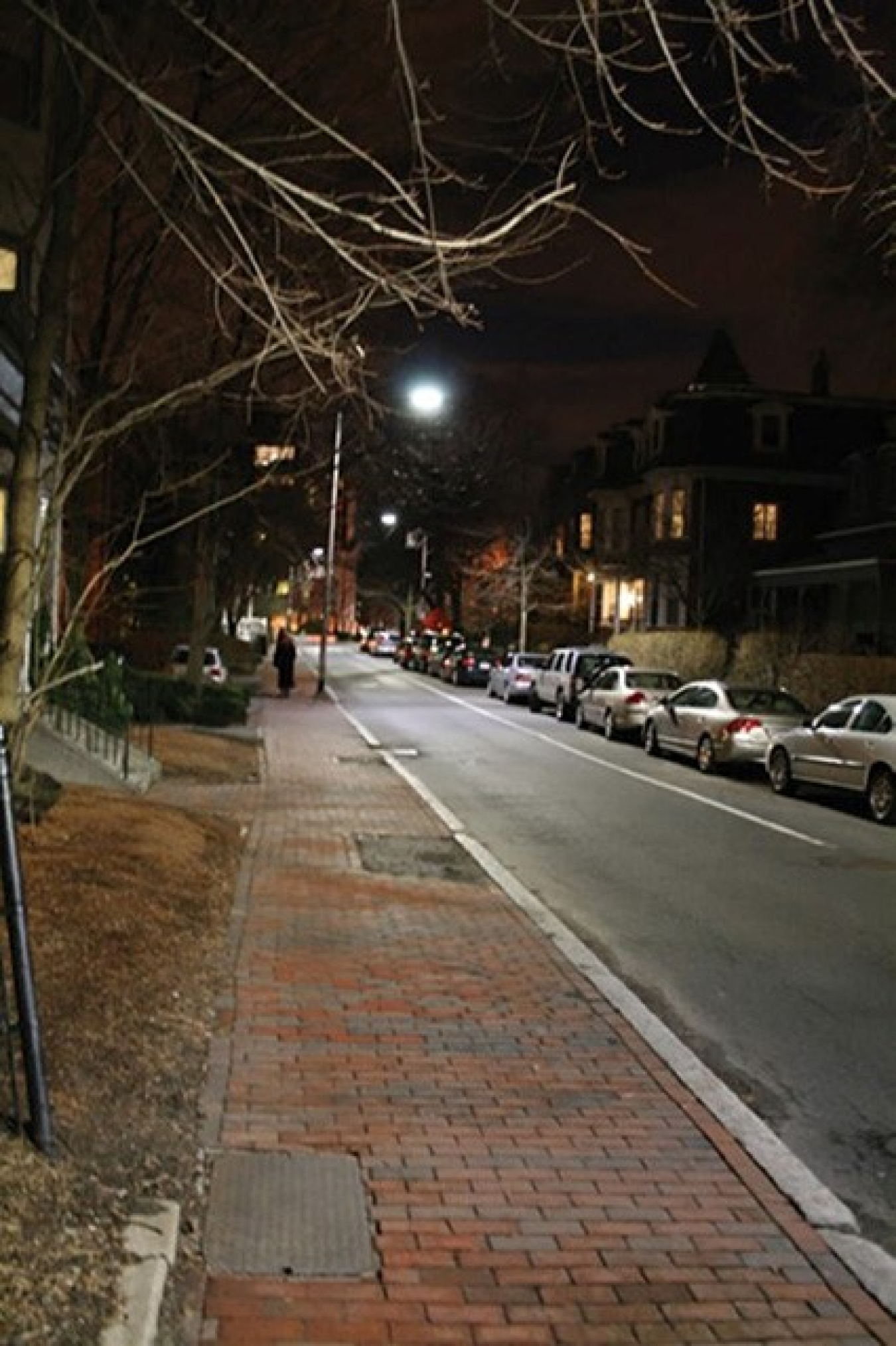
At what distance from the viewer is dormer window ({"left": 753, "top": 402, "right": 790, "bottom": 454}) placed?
52594mm

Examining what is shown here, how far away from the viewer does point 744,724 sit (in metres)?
21.2

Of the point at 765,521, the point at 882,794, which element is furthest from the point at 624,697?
the point at 765,521

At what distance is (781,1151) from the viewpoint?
5727mm

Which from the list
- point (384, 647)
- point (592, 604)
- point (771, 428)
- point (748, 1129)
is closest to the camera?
point (748, 1129)

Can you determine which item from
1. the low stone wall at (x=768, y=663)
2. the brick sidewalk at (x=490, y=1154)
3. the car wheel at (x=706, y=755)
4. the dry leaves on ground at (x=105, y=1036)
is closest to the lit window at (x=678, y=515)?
the low stone wall at (x=768, y=663)

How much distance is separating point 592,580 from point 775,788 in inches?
1653

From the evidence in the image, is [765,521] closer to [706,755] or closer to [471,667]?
[471,667]

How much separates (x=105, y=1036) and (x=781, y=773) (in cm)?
1423

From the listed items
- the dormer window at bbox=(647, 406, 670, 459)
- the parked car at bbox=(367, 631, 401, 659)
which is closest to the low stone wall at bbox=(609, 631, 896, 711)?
the dormer window at bbox=(647, 406, 670, 459)

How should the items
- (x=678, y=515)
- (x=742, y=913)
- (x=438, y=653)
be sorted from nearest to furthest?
(x=742, y=913)
(x=678, y=515)
(x=438, y=653)

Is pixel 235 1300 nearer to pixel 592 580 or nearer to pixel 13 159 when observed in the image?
pixel 13 159

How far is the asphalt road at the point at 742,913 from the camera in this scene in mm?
6480

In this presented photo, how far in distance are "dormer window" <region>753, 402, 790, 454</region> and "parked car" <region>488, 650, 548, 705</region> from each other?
15739mm

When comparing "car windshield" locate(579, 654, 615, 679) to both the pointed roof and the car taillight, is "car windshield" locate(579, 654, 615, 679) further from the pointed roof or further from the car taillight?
the pointed roof
